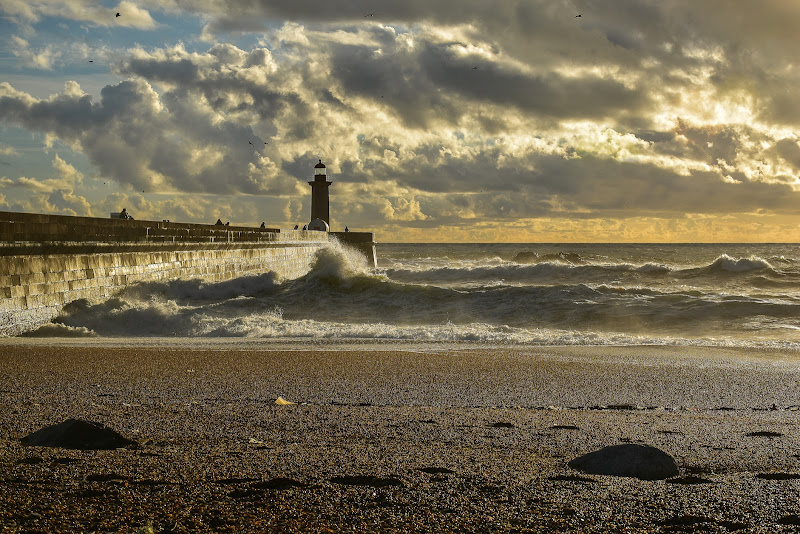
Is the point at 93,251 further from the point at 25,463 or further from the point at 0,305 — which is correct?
the point at 25,463

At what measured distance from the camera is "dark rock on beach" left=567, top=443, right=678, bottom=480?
124 inches

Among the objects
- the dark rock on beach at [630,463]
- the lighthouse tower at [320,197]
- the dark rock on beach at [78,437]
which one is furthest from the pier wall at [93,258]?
the lighthouse tower at [320,197]

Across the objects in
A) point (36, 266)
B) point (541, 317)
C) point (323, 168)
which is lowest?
point (541, 317)

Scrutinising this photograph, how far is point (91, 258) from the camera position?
13625 mm

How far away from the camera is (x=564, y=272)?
37406 millimetres

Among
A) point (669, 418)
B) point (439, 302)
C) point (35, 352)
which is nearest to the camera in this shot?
point (669, 418)

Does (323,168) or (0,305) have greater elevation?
(323,168)

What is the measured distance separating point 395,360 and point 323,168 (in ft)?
127

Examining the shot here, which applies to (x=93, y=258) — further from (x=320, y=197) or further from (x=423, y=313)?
(x=320, y=197)

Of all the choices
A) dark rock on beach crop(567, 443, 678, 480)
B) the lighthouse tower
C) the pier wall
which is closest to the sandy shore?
dark rock on beach crop(567, 443, 678, 480)

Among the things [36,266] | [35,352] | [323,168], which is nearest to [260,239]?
[36,266]

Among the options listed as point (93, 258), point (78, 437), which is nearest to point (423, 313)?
point (93, 258)

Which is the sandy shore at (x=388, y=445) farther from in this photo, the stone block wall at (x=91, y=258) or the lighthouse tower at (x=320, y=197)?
the lighthouse tower at (x=320, y=197)

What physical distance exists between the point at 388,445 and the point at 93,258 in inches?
458
